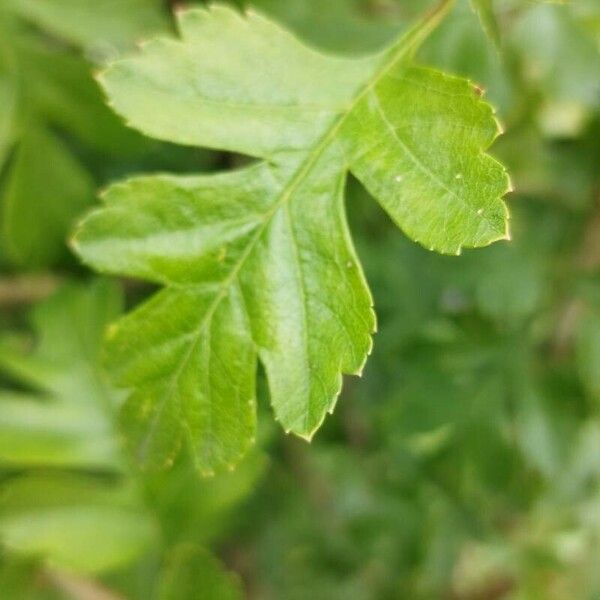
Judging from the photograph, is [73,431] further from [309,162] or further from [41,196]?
[309,162]

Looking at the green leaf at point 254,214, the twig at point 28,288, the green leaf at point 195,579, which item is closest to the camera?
the green leaf at point 254,214

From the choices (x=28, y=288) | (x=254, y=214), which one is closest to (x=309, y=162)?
(x=254, y=214)

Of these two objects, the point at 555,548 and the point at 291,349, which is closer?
the point at 291,349

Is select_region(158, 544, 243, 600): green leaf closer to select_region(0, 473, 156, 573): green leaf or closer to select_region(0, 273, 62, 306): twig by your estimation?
select_region(0, 473, 156, 573): green leaf

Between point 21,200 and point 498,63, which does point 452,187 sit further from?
point 21,200

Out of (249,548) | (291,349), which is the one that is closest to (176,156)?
(291,349)

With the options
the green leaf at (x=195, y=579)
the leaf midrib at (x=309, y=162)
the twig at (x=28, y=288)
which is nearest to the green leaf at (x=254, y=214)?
the leaf midrib at (x=309, y=162)

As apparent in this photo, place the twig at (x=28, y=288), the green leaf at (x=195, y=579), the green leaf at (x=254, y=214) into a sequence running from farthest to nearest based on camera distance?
the twig at (x=28, y=288) → the green leaf at (x=195, y=579) → the green leaf at (x=254, y=214)

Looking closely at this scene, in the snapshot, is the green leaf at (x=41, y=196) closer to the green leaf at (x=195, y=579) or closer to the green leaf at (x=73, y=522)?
the green leaf at (x=73, y=522)
